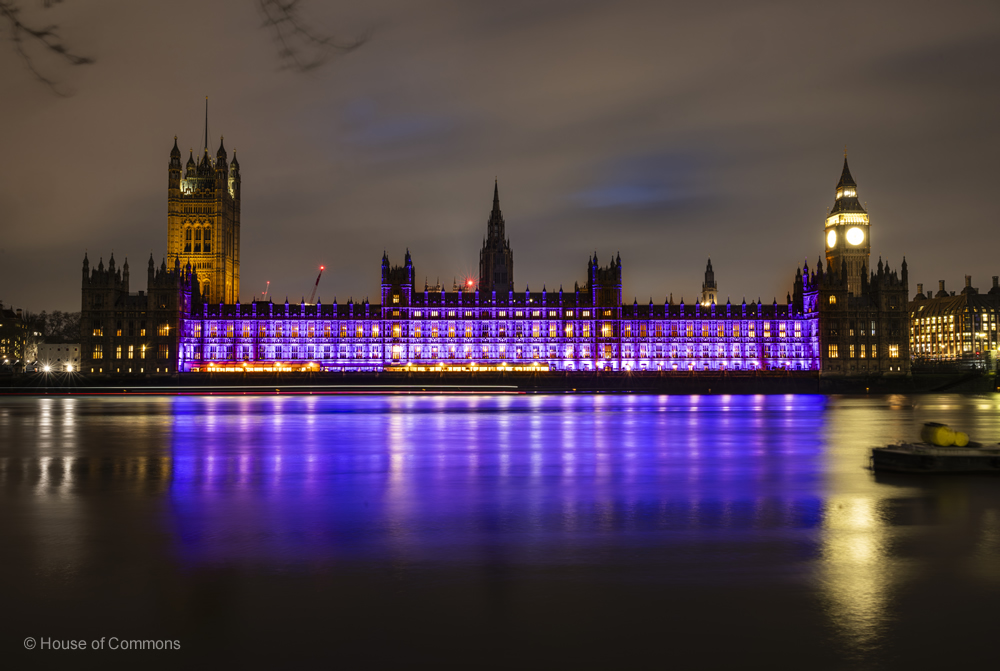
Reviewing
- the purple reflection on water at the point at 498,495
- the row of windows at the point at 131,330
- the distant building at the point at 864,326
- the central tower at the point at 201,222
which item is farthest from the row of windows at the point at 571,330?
the purple reflection on water at the point at 498,495

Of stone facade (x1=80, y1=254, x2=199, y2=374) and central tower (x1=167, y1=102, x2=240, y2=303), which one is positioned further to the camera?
central tower (x1=167, y1=102, x2=240, y2=303)

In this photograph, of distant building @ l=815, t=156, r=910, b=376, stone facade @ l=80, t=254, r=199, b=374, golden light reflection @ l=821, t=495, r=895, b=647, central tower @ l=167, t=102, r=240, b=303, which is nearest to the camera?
golden light reflection @ l=821, t=495, r=895, b=647

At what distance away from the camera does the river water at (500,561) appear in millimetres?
8461

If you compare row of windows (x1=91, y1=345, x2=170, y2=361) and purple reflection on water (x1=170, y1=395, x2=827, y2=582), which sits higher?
row of windows (x1=91, y1=345, x2=170, y2=361)

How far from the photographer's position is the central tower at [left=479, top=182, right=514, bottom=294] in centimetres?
16688

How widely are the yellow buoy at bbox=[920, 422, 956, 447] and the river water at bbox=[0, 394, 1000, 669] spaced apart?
6.23 feet

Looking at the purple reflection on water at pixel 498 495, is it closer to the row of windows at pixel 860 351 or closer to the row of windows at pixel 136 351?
the row of windows at pixel 136 351

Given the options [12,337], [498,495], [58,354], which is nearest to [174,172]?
[58,354]

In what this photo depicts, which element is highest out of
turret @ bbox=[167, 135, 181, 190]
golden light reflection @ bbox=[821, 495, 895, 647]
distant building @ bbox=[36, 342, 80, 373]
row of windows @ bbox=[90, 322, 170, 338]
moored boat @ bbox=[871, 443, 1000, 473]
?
turret @ bbox=[167, 135, 181, 190]

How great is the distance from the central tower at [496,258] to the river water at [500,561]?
5607 inches

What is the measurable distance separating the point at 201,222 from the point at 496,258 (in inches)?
2296

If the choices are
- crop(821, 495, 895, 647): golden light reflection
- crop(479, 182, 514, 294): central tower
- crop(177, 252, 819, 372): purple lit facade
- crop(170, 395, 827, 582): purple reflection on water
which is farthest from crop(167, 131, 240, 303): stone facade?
crop(821, 495, 895, 647): golden light reflection

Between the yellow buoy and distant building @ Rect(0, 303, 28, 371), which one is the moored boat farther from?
distant building @ Rect(0, 303, 28, 371)

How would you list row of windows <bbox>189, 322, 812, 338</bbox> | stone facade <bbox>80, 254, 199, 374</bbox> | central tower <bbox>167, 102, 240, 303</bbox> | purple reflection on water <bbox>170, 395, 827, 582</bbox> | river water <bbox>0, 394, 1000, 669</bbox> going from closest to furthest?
river water <bbox>0, 394, 1000, 669</bbox>, purple reflection on water <bbox>170, 395, 827, 582</bbox>, stone facade <bbox>80, 254, 199, 374</bbox>, row of windows <bbox>189, 322, 812, 338</bbox>, central tower <bbox>167, 102, 240, 303</bbox>
